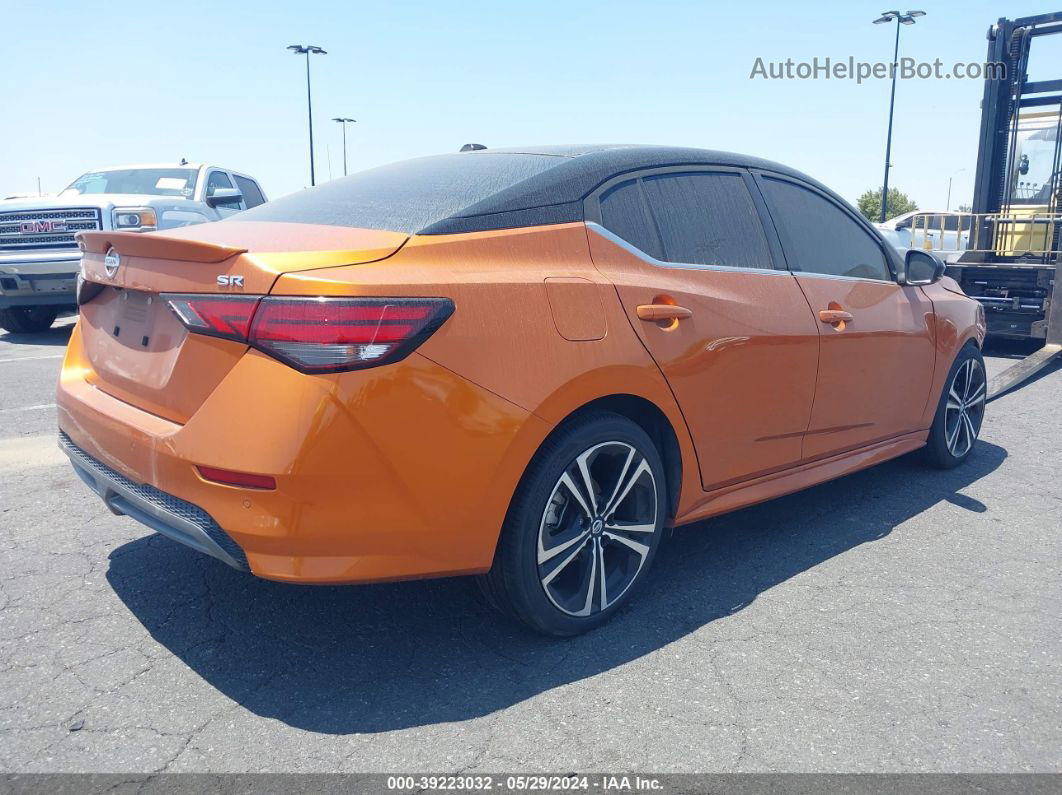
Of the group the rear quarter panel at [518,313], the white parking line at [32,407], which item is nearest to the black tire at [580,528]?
the rear quarter panel at [518,313]

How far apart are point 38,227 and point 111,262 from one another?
8371mm

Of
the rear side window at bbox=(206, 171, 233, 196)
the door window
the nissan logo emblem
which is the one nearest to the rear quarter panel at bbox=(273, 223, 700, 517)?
the nissan logo emblem

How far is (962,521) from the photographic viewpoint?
14.0ft

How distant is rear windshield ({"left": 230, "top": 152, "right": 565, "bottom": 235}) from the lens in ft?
9.43

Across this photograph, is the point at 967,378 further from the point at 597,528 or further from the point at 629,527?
the point at 597,528

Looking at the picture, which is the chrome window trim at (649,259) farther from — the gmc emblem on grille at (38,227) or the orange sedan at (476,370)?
the gmc emblem on grille at (38,227)

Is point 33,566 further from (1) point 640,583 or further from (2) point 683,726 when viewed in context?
(2) point 683,726

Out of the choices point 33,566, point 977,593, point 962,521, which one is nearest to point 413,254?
point 33,566

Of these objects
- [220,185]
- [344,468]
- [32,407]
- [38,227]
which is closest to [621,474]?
[344,468]

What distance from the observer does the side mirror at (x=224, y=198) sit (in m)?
10.3

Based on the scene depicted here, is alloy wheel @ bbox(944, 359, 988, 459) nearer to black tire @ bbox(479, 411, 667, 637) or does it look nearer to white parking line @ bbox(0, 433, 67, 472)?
black tire @ bbox(479, 411, 667, 637)

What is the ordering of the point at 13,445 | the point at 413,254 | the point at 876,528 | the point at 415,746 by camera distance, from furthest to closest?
the point at 13,445
the point at 876,528
the point at 413,254
the point at 415,746

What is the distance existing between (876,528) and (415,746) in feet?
8.58

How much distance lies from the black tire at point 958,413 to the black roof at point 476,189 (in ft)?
7.01
